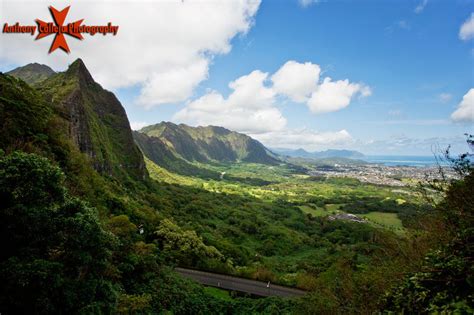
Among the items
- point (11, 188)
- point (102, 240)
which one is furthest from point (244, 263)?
point (11, 188)

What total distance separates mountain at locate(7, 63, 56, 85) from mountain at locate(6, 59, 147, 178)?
57588 mm

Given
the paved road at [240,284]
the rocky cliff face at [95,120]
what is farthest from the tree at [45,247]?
the rocky cliff face at [95,120]

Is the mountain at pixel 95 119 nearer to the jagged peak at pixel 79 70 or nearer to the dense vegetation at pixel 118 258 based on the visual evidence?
the jagged peak at pixel 79 70

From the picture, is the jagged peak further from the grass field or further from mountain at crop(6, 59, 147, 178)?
the grass field

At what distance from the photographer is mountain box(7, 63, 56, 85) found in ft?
444

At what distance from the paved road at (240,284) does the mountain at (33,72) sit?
13890 centimetres

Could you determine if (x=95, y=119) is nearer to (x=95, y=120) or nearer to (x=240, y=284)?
(x=95, y=120)

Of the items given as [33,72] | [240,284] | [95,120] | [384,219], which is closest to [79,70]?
[95,120]

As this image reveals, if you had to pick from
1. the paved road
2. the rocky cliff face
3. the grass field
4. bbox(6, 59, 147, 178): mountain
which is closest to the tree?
the paved road

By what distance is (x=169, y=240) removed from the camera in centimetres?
4056

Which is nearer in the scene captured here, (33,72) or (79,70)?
(79,70)

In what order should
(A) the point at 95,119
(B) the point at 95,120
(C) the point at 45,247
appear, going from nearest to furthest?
1. (C) the point at 45,247
2. (B) the point at 95,120
3. (A) the point at 95,119

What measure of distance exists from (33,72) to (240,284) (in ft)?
563

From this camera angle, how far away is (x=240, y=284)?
33281 millimetres
